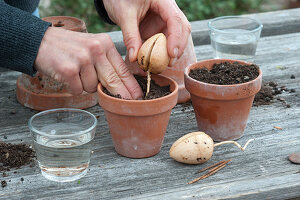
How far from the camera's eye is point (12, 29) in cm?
159

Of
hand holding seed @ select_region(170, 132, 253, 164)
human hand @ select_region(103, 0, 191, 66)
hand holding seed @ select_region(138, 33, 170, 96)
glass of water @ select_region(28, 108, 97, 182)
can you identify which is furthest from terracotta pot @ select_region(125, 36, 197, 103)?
glass of water @ select_region(28, 108, 97, 182)

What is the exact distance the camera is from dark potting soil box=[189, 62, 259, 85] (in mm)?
1671

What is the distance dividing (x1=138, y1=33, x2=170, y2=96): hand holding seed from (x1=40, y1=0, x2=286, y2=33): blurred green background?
118 inches

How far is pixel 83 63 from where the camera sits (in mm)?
1609

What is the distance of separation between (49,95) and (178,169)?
2.39 ft

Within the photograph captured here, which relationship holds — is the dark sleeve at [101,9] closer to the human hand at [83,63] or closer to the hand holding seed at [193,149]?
the human hand at [83,63]

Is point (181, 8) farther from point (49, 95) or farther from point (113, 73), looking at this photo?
point (113, 73)

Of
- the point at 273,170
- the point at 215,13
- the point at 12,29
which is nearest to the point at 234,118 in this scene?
the point at 273,170

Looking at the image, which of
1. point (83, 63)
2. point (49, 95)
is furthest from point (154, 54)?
point (49, 95)

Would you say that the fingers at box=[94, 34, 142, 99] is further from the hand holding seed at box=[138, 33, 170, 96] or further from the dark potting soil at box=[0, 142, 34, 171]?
the dark potting soil at box=[0, 142, 34, 171]

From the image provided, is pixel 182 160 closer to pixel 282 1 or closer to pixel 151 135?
pixel 151 135

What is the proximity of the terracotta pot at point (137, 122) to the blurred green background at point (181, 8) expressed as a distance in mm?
3086

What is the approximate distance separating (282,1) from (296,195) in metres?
4.75

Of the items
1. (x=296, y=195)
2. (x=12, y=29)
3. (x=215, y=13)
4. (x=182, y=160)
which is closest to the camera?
(x=296, y=195)
